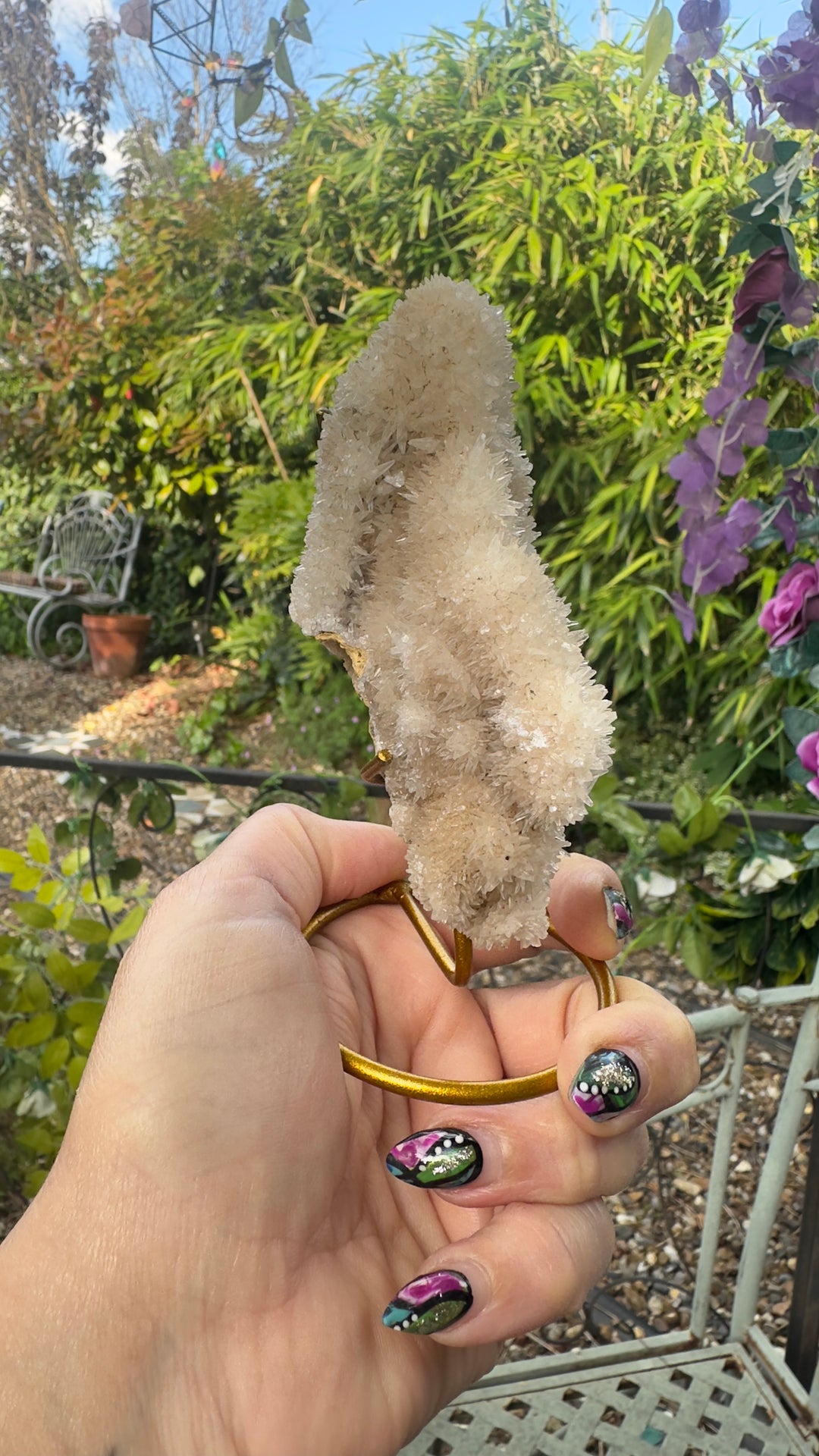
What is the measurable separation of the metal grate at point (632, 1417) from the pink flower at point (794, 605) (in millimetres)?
649

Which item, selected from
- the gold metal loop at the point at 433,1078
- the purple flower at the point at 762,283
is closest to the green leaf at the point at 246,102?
the purple flower at the point at 762,283

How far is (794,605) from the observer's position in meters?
0.67

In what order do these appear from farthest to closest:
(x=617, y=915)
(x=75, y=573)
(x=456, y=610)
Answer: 1. (x=75, y=573)
2. (x=617, y=915)
3. (x=456, y=610)

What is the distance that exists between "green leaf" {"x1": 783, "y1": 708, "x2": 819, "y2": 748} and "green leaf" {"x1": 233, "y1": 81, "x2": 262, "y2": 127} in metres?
0.66

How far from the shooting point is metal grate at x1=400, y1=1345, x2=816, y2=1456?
2.48ft

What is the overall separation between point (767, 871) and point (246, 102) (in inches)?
32.4

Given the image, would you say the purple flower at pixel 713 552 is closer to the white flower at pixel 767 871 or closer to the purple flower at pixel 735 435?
the purple flower at pixel 735 435

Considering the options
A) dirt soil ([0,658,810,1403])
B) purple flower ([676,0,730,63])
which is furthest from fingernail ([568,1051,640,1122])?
dirt soil ([0,658,810,1403])

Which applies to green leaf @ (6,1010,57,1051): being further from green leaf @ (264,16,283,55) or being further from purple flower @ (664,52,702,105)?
purple flower @ (664,52,702,105)

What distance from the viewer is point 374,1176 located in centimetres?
47

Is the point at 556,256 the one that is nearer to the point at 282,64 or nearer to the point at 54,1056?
the point at 282,64

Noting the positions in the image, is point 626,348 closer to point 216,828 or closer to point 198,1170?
point 216,828

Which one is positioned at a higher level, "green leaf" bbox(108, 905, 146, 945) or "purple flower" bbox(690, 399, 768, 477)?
"purple flower" bbox(690, 399, 768, 477)

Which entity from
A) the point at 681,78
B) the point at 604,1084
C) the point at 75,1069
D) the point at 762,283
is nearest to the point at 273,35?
the point at 681,78
